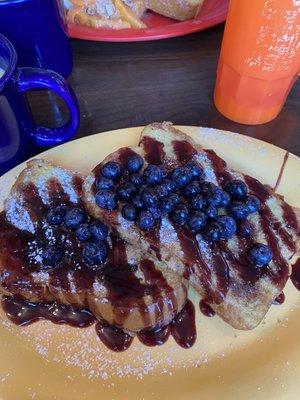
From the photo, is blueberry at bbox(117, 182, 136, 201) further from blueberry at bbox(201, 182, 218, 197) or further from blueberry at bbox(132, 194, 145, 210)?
blueberry at bbox(201, 182, 218, 197)

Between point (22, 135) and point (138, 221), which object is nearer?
point (138, 221)

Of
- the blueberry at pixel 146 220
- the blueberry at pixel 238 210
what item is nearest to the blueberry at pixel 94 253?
the blueberry at pixel 146 220

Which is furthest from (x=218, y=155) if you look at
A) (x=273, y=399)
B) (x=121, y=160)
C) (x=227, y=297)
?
(x=273, y=399)

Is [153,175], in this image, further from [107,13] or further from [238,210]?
[107,13]

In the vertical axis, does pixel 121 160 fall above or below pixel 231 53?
below

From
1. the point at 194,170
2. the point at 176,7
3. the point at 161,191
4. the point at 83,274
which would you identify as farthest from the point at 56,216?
the point at 176,7

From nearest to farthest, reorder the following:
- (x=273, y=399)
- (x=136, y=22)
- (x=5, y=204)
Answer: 1. (x=273, y=399)
2. (x=5, y=204)
3. (x=136, y=22)

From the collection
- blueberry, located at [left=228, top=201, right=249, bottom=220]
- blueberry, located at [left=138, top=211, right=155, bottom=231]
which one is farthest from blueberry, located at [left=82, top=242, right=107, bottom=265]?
blueberry, located at [left=228, top=201, right=249, bottom=220]

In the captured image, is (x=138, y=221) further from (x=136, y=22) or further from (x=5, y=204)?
(x=136, y=22)
